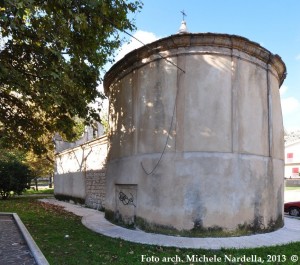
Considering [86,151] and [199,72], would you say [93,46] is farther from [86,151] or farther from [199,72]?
[86,151]

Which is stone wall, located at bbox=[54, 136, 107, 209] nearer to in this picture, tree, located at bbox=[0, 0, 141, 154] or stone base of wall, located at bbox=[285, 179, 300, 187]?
tree, located at bbox=[0, 0, 141, 154]

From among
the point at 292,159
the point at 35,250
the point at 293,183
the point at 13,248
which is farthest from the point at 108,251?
the point at 292,159

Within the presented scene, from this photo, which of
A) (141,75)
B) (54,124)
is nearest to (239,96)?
(141,75)

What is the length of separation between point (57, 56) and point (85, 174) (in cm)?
1085

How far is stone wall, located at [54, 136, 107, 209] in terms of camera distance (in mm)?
16594

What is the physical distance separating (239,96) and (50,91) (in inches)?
224

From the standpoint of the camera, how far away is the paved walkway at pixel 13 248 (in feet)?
23.0

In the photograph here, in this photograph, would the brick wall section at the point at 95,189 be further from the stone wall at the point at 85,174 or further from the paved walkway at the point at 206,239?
the paved walkway at the point at 206,239

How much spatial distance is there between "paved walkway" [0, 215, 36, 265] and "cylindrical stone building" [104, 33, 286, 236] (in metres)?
3.57

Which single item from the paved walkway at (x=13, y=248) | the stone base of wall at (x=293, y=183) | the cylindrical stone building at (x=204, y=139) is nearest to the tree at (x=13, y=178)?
the paved walkway at (x=13, y=248)

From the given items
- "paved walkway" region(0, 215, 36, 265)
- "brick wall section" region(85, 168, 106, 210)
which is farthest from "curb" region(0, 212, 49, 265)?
"brick wall section" region(85, 168, 106, 210)

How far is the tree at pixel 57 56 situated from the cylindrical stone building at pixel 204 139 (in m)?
1.69

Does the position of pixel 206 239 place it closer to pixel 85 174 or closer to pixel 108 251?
pixel 108 251

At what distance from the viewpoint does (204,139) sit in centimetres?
976
